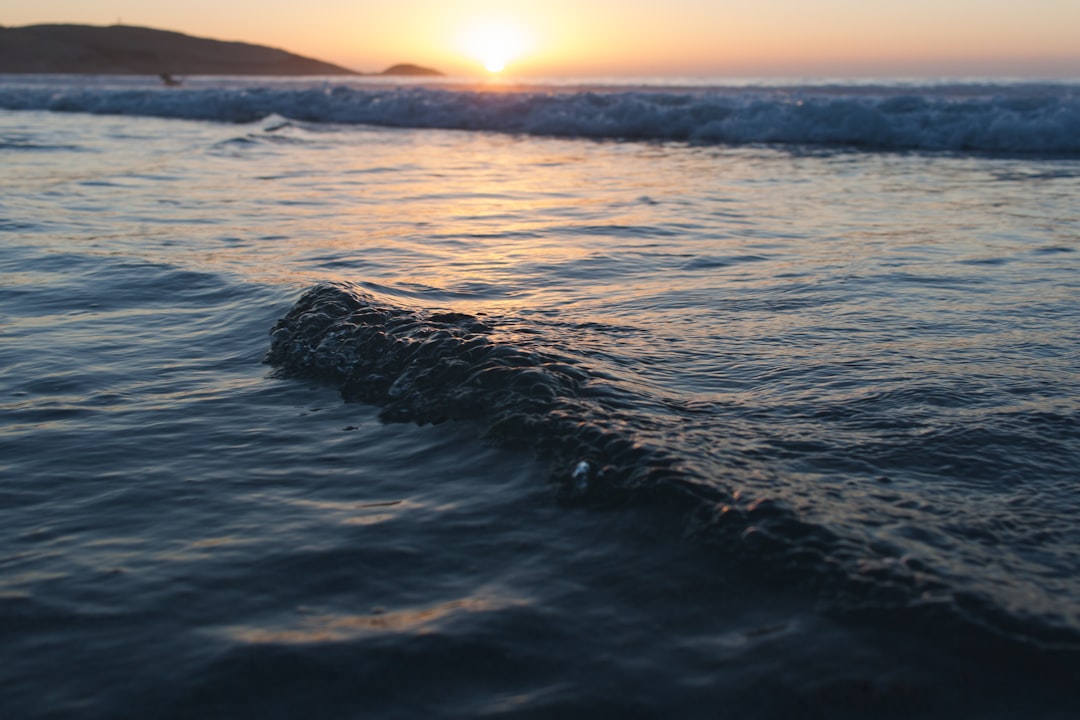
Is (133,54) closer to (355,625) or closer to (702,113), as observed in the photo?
(702,113)

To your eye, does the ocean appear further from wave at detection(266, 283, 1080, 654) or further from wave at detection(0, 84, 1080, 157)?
wave at detection(0, 84, 1080, 157)

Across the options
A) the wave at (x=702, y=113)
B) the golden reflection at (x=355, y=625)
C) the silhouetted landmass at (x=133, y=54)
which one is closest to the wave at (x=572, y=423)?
the golden reflection at (x=355, y=625)

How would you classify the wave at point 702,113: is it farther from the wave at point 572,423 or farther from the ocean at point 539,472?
the wave at point 572,423

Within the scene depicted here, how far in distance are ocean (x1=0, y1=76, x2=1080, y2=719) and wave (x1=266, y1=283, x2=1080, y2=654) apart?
0.01 meters

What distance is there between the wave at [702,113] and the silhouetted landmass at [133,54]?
59498mm

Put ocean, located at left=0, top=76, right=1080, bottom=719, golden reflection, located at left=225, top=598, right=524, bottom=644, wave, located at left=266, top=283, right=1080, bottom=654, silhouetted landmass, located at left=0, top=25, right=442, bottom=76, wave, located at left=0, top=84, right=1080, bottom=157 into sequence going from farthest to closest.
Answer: silhouetted landmass, located at left=0, top=25, right=442, bottom=76 < wave, located at left=0, top=84, right=1080, bottom=157 < wave, located at left=266, top=283, right=1080, bottom=654 < golden reflection, located at left=225, top=598, right=524, bottom=644 < ocean, located at left=0, top=76, right=1080, bottom=719

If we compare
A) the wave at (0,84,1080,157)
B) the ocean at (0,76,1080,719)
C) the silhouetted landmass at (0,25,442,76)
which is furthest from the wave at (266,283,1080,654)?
the silhouetted landmass at (0,25,442,76)

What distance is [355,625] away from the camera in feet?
7.14

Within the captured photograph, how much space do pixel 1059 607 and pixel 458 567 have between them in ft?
5.13

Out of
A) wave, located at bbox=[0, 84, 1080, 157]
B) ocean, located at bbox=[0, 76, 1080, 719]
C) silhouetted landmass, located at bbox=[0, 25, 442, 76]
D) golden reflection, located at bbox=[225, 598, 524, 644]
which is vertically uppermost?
silhouetted landmass, located at bbox=[0, 25, 442, 76]

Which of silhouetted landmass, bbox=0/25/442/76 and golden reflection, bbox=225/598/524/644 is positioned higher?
silhouetted landmass, bbox=0/25/442/76

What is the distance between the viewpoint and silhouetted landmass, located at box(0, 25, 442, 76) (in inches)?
3147

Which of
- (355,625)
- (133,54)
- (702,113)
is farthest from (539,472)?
(133,54)

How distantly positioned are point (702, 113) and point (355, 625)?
19.7 metres
